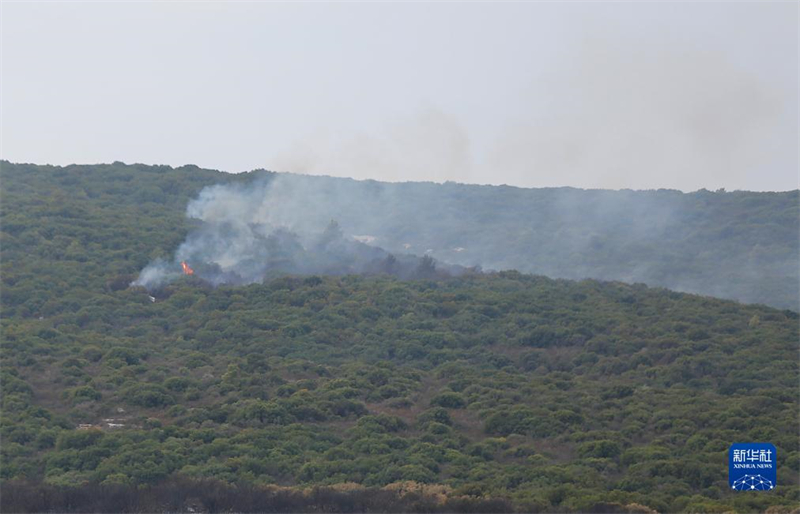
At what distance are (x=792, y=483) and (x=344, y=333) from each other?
23743 millimetres

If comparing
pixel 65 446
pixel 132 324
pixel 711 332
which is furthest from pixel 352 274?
pixel 65 446

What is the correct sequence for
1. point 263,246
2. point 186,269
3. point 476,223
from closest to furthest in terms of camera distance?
point 186,269 < point 263,246 < point 476,223

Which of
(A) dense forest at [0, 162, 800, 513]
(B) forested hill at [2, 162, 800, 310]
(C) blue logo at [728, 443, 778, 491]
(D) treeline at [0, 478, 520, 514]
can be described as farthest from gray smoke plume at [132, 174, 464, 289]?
(C) blue logo at [728, 443, 778, 491]

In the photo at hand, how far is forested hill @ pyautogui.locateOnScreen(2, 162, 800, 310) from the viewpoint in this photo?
65.8m

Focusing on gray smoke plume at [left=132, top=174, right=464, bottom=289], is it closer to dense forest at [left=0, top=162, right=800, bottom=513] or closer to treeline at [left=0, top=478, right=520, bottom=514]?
dense forest at [left=0, top=162, right=800, bottom=513]

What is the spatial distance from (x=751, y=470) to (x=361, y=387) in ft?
54.3

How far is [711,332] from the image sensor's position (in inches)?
2037

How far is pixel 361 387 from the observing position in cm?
4450

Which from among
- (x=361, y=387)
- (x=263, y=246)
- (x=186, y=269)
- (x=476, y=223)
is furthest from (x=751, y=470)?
(x=476, y=223)

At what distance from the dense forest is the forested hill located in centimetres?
48

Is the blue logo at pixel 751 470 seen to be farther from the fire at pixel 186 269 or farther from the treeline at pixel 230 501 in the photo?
the fire at pixel 186 269

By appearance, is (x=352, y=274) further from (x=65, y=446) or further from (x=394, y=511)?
(x=394, y=511)

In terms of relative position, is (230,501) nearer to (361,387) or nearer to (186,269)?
(361,387)

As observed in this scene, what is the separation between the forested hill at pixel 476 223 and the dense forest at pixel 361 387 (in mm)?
481
